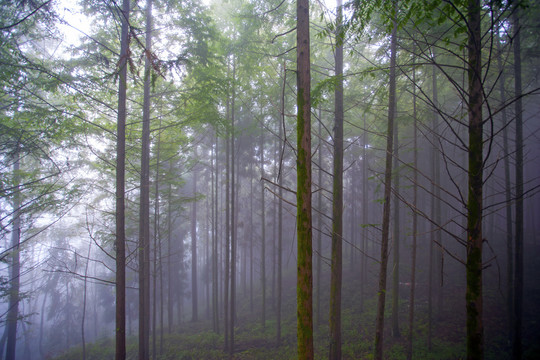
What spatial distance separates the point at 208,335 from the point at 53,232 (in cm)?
2011

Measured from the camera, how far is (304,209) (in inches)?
161

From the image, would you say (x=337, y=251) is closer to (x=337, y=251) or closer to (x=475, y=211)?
(x=337, y=251)

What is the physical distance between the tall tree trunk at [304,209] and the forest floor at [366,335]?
29.0 ft

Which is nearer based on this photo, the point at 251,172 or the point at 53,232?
the point at 251,172

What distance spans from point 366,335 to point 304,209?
1200 cm

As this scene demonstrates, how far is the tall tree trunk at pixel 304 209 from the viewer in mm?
3922

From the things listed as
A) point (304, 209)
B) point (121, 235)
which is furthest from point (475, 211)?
point (121, 235)

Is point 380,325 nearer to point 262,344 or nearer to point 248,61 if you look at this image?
point 262,344

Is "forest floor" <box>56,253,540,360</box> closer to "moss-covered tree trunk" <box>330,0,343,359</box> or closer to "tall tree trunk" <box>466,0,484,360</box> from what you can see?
"moss-covered tree trunk" <box>330,0,343,359</box>

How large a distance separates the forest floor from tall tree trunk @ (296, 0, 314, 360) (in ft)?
29.0

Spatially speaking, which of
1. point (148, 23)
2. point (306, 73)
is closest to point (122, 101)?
point (148, 23)

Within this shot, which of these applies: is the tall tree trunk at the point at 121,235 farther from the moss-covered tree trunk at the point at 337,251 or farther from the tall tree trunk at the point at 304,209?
the moss-covered tree trunk at the point at 337,251

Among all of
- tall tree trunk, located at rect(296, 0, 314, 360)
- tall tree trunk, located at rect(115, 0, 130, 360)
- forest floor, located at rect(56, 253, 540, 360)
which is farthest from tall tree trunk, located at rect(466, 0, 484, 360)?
forest floor, located at rect(56, 253, 540, 360)

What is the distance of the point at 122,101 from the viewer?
7199mm
